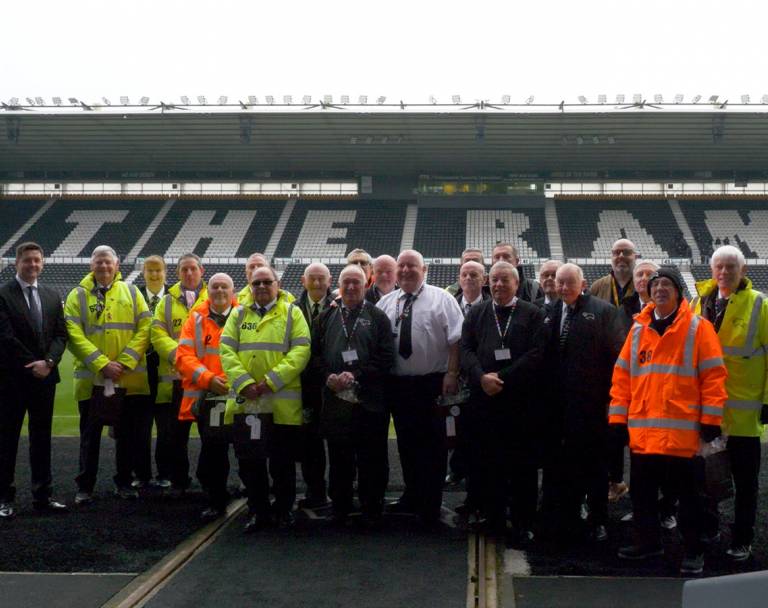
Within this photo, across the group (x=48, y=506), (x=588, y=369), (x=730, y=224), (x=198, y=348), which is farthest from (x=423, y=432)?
(x=730, y=224)

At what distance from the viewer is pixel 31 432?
19.9ft

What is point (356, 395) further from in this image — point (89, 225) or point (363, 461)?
point (89, 225)

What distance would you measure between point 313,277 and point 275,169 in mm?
29868

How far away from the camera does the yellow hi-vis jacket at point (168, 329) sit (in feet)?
21.7

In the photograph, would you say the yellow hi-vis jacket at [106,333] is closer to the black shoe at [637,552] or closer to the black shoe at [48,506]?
the black shoe at [48,506]

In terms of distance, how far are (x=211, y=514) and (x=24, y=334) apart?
1.82 meters

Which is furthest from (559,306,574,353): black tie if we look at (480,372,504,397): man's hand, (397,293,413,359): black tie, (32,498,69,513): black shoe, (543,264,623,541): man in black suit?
(32,498,69,513): black shoe

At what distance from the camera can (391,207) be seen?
3525 centimetres

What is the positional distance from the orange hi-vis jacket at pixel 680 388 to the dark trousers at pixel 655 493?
0.11 m

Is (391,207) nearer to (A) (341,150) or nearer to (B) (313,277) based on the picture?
(A) (341,150)

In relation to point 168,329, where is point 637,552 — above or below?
below

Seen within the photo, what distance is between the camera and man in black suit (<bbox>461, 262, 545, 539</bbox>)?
17.4 feet

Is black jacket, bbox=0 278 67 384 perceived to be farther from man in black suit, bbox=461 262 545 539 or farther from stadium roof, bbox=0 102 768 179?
stadium roof, bbox=0 102 768 179

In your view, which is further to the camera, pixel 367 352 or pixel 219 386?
pixel 219 386
